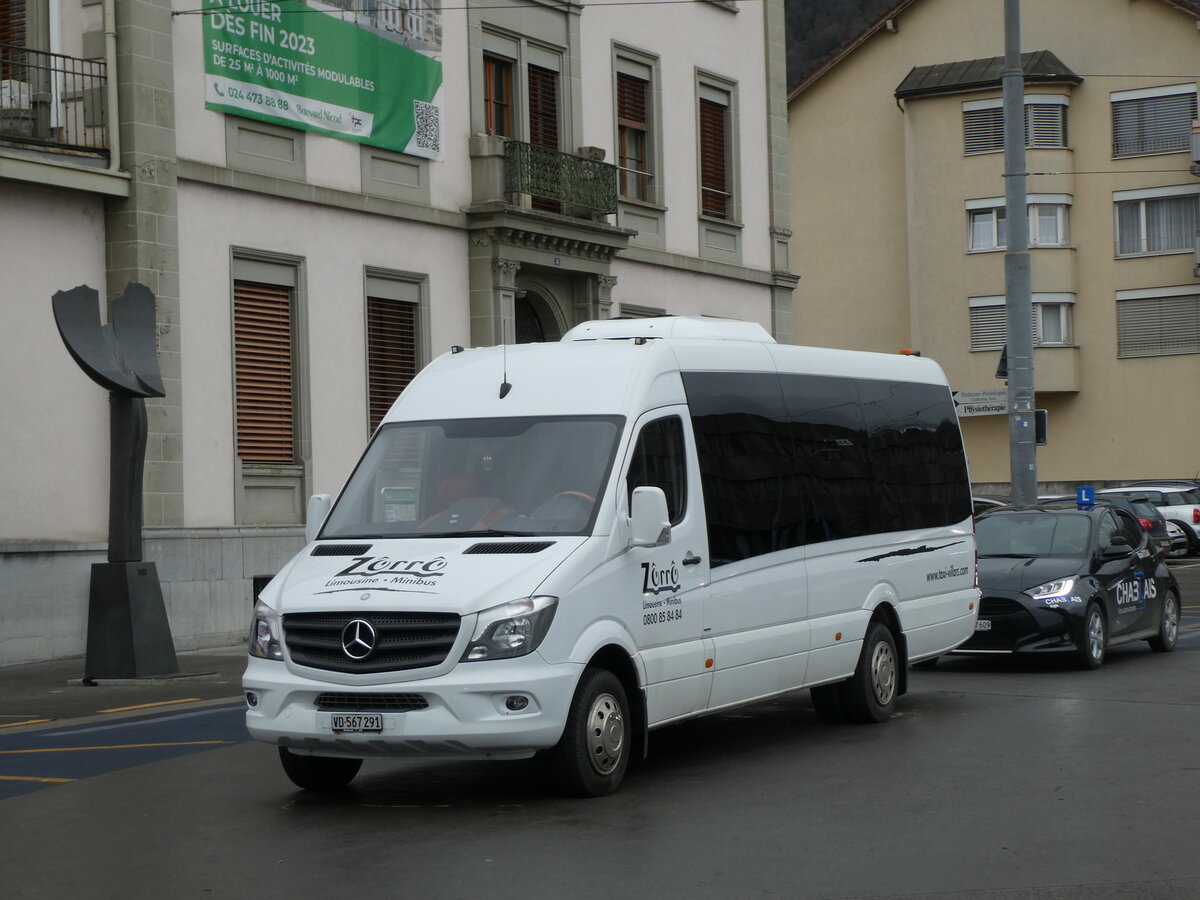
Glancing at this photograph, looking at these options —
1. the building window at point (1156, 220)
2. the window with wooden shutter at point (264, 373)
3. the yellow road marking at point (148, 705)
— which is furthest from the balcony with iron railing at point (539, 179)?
the building window at point (1156, 220)

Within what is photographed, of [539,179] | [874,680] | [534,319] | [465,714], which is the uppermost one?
[539,179]

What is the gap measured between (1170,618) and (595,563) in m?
10.1

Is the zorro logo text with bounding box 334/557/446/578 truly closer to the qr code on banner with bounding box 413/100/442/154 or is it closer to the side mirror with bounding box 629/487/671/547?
the side mirror with bounding box 629/487/671/547

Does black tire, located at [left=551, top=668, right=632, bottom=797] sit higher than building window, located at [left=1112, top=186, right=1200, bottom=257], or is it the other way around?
building window, located at [left=1112, top=186, right=1200, bottom=257]

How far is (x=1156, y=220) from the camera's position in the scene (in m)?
50.6

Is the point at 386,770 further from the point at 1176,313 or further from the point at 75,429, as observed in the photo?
the point at 1176,313

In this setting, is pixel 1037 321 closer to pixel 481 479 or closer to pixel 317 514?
pixel 317 514

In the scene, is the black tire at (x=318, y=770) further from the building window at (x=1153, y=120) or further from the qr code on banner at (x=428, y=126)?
the building window at (x=1153, y=120)

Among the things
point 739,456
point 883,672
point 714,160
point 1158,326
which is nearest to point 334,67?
point 714,160

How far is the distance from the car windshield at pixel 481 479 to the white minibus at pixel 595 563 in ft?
0.05

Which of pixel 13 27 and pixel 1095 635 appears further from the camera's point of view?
pixel 13 27

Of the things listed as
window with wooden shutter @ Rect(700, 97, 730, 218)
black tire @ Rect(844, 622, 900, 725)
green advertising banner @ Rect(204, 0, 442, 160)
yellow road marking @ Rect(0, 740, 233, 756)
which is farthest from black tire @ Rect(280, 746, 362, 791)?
window with wooden shutter @ Rect(700, 97, 730, 218)

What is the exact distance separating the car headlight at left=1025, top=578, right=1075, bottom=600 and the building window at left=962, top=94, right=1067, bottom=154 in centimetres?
3693

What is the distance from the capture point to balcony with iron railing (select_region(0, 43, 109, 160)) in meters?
21.0
